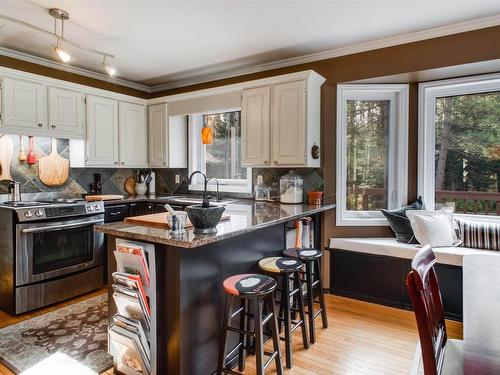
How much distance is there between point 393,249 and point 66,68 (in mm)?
4017

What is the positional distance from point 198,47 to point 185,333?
2.64m

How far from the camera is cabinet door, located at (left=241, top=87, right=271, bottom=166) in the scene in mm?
3461

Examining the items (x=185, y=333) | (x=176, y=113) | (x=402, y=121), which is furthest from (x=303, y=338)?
(x=176, y=113)

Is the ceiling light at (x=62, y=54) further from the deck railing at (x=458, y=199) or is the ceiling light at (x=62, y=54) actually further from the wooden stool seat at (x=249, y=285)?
the deck railing at (x=458, y=199)

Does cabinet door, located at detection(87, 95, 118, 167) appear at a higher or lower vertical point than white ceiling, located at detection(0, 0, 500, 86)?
lower

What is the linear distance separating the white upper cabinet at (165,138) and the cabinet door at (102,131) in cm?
50

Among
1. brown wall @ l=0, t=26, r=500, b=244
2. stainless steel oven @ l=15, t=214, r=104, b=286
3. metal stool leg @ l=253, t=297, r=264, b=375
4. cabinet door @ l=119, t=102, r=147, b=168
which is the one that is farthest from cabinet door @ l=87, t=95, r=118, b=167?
metal stool leg @ l=253, t=297, r=264, b=375

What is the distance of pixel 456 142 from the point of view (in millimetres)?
3225

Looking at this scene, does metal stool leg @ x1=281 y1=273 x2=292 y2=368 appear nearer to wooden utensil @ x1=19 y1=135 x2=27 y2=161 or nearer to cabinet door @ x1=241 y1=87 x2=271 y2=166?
cabinet door @ x1=241 y1=87 x2=271 y2=166

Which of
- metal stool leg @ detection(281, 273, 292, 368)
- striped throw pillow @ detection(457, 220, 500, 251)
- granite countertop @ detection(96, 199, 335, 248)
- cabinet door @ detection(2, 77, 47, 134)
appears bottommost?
metal stool leg @ detection(281, 273, 292, 368)

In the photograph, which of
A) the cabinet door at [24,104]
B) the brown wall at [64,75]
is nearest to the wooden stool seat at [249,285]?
the cabinet door at [24,104]

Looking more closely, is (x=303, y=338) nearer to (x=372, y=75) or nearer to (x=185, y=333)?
(x=185, y=333)

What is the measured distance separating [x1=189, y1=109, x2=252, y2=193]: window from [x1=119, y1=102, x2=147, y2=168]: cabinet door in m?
0.64

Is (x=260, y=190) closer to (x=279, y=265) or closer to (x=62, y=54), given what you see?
(x=279, y=265)
